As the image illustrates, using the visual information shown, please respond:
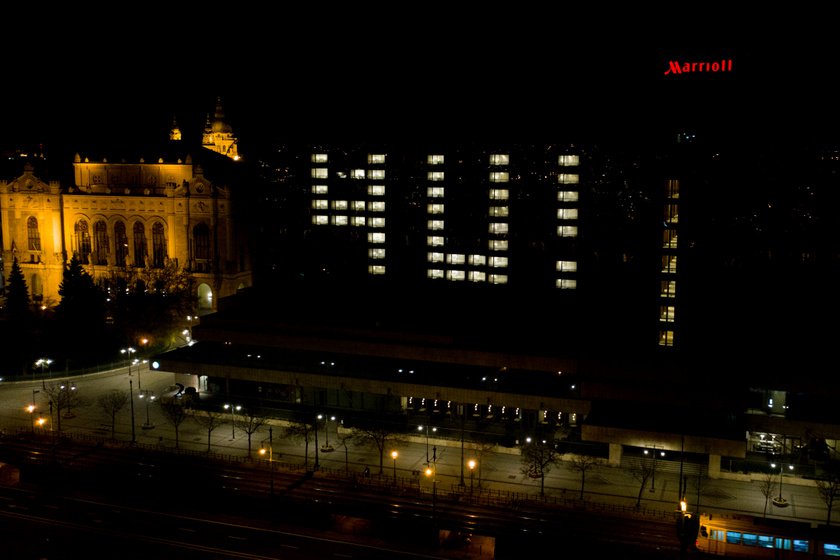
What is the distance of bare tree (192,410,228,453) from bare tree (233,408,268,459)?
139 cm

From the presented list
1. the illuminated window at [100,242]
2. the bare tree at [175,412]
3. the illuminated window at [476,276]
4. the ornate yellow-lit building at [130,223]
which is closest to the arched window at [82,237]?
the ornate yellow-lit building at [130,223]

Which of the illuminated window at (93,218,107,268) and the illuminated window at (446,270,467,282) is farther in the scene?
the illuminated window at (93,218,107,268)

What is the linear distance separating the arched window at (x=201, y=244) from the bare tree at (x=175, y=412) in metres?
36.9

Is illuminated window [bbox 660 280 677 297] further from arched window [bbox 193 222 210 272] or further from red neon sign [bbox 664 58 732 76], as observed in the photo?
arched window [bbox 193 222 210 272]

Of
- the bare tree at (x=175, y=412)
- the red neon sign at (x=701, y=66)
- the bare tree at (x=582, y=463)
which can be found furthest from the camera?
the red neon sign at (x=701, y=66)

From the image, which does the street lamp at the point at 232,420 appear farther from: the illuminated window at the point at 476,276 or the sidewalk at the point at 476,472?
the illuminated window at the point at 476,276

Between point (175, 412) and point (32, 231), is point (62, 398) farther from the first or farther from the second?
point (32, 231)

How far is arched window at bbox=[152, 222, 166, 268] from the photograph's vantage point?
111 meters

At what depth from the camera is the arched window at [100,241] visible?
376 ft

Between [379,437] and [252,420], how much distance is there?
39.7 feet

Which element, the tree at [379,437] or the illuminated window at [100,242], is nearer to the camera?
the tree at [379,437]

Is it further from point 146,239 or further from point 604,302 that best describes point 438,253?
point 146,239

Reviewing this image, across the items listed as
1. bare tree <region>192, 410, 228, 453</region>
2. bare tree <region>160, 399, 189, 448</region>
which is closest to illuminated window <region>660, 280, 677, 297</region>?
bare tree <region>192, 410, 228, 453</region>

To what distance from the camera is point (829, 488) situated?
173 ft
